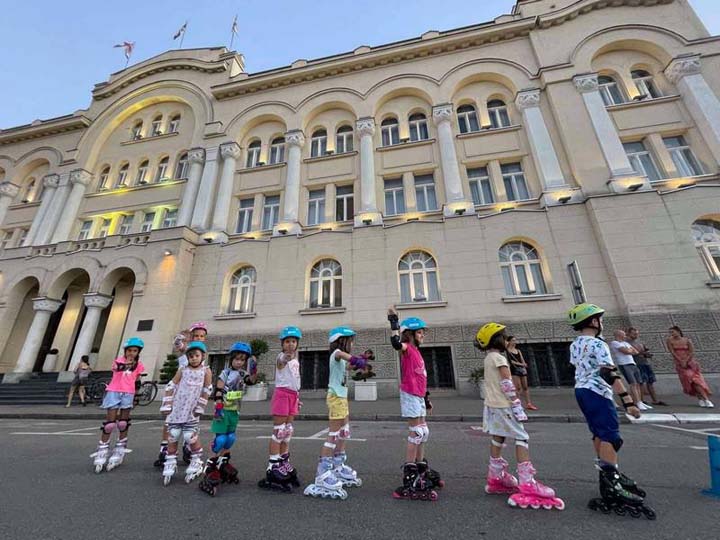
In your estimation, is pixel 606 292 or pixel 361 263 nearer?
pixel 606 292

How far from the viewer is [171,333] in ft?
48.2

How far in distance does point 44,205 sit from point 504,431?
95.8ft

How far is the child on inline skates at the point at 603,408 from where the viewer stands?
9.31ft

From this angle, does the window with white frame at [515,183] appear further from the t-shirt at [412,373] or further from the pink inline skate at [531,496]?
the pink inline skate at [531,496]

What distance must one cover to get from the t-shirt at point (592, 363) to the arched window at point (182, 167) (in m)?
22.5

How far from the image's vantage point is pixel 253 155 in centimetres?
1961

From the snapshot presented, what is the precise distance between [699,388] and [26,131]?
40883 mm

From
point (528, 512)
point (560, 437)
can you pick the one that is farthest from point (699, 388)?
point (528, 512)

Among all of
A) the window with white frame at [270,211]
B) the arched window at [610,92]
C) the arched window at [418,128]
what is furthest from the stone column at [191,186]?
the arched window at [610,92]

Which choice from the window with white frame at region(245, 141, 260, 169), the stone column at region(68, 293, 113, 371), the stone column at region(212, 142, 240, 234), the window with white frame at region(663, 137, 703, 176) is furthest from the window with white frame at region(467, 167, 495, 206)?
the stone column at region(68, 293, 113, 371)

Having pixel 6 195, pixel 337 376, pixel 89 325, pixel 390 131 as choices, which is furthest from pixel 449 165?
pixel 6 195

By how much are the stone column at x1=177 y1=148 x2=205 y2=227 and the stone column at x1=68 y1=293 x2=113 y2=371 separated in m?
5.49

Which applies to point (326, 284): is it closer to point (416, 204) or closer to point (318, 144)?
point (416, 204)

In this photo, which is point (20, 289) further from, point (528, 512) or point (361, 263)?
point (528, 512)
